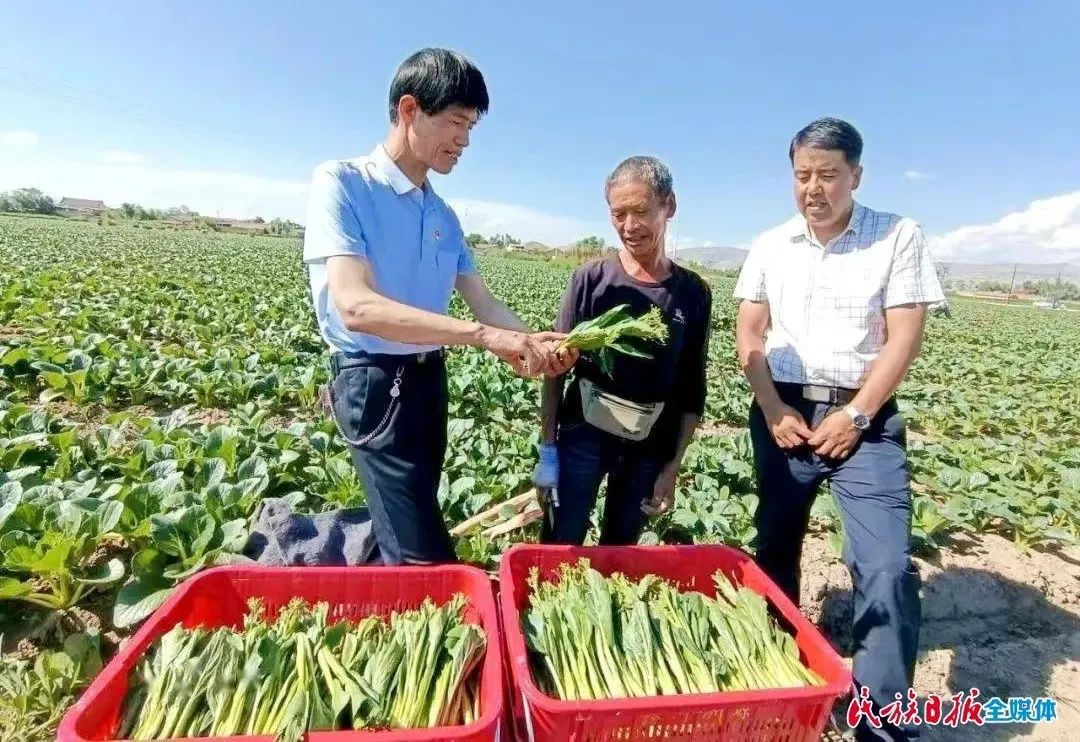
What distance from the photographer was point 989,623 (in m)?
3.64

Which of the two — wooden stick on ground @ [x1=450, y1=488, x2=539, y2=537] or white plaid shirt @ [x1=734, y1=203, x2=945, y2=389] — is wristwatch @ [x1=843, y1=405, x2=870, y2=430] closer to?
white plaid shirt @ [x1=734, y1=203, x2=945, y2=389]

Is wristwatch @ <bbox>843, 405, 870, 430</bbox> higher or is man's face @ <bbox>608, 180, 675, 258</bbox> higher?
man's face @ <bbox>608, 180, 675, 258</bbox>

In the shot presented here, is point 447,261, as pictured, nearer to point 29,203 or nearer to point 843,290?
point 843,290

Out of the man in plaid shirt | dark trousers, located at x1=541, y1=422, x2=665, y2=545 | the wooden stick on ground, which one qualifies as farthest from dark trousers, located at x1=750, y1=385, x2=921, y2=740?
the wooden stick on ground

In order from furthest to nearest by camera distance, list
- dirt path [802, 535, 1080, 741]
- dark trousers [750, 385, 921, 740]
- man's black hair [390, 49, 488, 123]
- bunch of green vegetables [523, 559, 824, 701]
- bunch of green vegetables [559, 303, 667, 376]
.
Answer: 1. dirt path [802, 535, 1080, 741]
2. bunch of green vegetables [559, 303, 667, 376]
3. dark trousers [750, 385, 921, 740]
4. man's black hair [390, 49, 488, 123]
5. bunch of green vegetables [523, 559, 824, 701]

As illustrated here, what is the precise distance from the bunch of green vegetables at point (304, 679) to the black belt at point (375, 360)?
0.89 meters

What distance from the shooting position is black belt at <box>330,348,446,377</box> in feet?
7.57

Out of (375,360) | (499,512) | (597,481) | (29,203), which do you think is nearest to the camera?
(375,360)

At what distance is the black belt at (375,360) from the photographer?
2.31 m

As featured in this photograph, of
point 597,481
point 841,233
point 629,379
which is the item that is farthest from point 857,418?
point 597,481

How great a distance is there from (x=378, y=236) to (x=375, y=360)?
0.46 m

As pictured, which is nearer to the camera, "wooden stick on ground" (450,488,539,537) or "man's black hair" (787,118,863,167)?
"man's black hair" (787,118,863,167)

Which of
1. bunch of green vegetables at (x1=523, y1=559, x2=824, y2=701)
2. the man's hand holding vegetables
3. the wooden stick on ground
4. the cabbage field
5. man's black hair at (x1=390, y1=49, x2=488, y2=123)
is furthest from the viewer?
the wooden stick on ground

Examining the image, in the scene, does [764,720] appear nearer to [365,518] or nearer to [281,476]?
[365,518]
